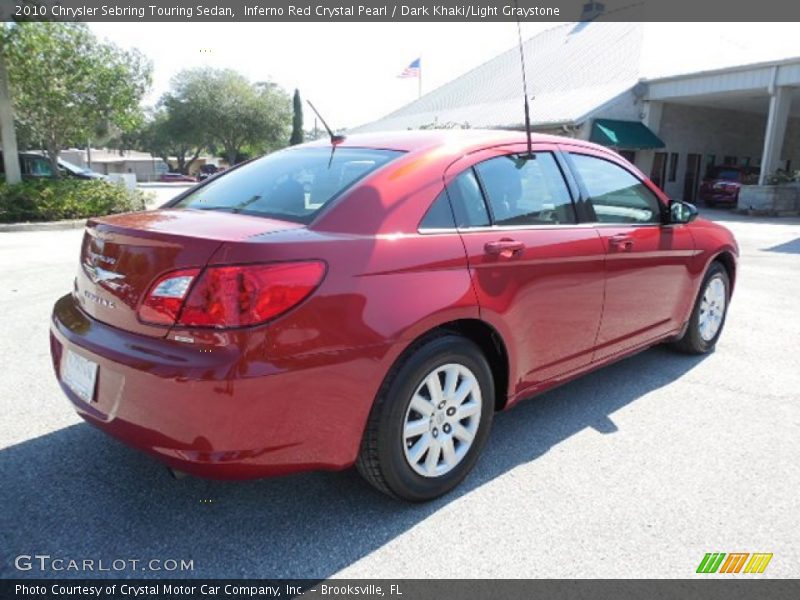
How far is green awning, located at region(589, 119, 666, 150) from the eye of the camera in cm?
2277

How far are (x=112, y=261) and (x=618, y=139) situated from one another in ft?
76.3

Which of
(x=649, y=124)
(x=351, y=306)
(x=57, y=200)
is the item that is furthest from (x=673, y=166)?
(x=351, y=306)

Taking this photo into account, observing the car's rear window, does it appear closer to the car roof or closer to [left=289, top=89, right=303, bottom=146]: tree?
the car roof

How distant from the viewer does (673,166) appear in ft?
85.7

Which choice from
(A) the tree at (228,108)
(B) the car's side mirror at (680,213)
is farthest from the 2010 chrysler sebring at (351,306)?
(A) the tree at (228,108)

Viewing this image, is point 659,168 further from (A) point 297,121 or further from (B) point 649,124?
(A) point 297,121

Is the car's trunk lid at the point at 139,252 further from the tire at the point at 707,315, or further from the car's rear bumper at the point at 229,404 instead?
the tire at the point at 707,315

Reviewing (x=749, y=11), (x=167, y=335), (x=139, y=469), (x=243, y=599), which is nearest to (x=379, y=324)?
(x=167, y=335)

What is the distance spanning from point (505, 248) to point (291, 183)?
41.5 inches

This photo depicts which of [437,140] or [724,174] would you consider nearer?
[437,140]

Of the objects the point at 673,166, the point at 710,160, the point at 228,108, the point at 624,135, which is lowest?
the point at 673,166

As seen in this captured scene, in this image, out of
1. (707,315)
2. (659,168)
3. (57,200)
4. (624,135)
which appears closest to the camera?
(707,315)

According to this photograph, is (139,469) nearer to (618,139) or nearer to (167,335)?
(167,335)

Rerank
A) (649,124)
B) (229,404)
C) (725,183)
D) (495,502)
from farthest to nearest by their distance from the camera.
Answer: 1. (649,124)
2. (725,183)
3. (495,502)
4. (229,404)
